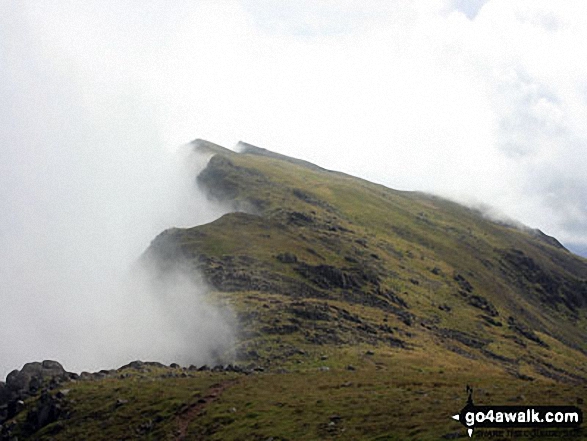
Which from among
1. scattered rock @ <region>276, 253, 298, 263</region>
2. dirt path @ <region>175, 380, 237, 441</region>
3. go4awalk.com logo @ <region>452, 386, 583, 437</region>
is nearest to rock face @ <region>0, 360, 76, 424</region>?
dirt path @ <region>175, 380, 237, 441</region>

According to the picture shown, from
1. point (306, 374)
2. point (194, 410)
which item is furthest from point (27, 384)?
point (306, 374)

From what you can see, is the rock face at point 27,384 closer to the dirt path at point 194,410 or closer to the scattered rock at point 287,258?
the dirt path at point 194,410

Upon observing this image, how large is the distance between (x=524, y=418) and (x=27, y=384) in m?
89.3

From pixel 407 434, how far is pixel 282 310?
93.2 metres

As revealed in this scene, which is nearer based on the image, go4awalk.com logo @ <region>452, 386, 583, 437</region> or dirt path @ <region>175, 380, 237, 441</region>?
go4awalk.com logo @ <region>452, 386, 583, 437</region>

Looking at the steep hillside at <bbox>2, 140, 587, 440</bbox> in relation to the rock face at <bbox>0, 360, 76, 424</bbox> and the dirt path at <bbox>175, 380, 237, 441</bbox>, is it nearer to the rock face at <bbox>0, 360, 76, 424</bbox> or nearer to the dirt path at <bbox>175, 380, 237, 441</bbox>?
the dirt path at <bbox>175, 380, 237, 441</bbox>

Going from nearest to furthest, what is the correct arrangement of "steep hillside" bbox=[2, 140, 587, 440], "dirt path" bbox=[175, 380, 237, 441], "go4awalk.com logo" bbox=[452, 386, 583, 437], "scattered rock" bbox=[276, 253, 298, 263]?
"go4awalk.com logo" bbox=[452, 386, 583, 437]
"steep hillside" bbox=[2, 140, 587, 440]
"dirt path" bbox=[175, 380, 237, 441]
"scattered rock" bbox=[276, 253, 298, 263]

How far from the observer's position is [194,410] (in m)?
78.8

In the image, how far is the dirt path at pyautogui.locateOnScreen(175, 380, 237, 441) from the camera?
240 feet

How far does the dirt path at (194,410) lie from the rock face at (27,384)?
32.6m

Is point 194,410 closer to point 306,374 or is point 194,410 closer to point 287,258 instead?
point 306,374

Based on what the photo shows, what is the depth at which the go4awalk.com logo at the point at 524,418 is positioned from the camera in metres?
48.2

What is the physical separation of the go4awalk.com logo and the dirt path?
36.5m

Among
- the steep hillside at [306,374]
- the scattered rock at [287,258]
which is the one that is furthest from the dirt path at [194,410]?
the scattered rock at [287,258]
